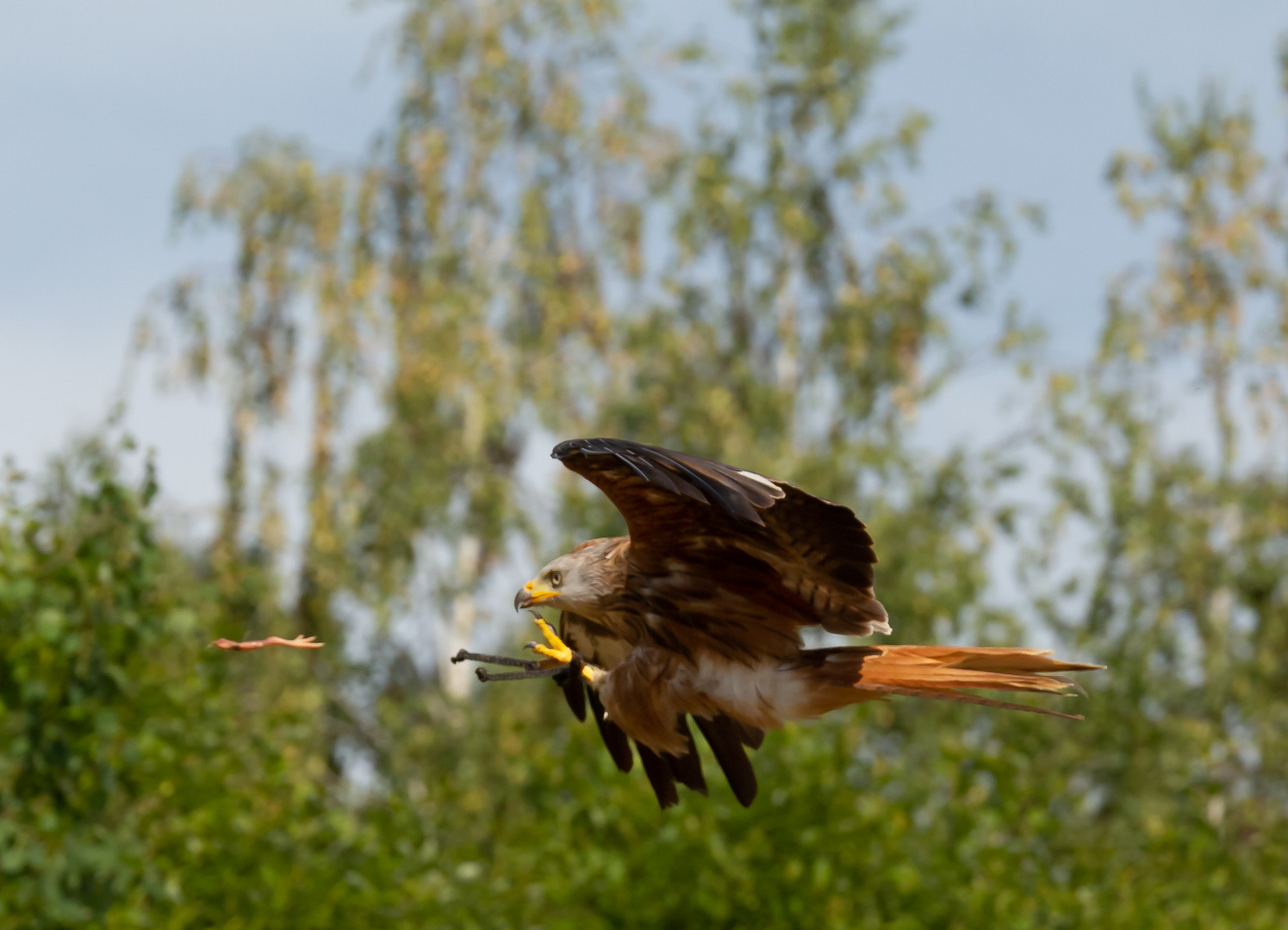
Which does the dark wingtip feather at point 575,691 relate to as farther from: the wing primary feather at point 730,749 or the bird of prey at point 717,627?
the wing primary feather at point 730,749

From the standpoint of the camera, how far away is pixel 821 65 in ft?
59.6

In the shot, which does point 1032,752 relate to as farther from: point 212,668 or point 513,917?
point 212,668

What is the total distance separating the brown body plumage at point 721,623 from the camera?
369 cm

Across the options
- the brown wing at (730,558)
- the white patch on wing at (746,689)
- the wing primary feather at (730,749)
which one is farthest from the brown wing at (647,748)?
the brown wing at (730,558)

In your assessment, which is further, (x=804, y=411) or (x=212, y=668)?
(x=804, y=411)

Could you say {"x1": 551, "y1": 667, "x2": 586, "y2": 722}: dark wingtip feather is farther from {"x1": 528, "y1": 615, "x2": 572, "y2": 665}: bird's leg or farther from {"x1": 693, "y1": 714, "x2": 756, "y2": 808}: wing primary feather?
{"x1": 693, "y1": 714, "x2": 756, "y2": 808}: wing primary feather

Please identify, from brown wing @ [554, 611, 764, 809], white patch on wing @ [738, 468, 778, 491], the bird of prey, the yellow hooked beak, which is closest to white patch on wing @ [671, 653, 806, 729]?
the bird of prey

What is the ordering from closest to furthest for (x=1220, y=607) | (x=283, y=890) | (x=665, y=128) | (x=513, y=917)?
1. (x=283, y=890)
2. (x=513, y=917)
3. (x=1220, y=607)
4. (x=665, y=128)

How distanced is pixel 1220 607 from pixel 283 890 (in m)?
12.0

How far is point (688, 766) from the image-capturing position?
3.99 meters

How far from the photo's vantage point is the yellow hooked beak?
151 inches

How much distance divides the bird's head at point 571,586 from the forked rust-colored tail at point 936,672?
0.53 metres

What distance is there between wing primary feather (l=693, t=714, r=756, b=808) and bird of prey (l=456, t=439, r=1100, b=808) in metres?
0.02

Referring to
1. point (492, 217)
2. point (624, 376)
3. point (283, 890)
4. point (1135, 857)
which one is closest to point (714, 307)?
point (624, 376)
